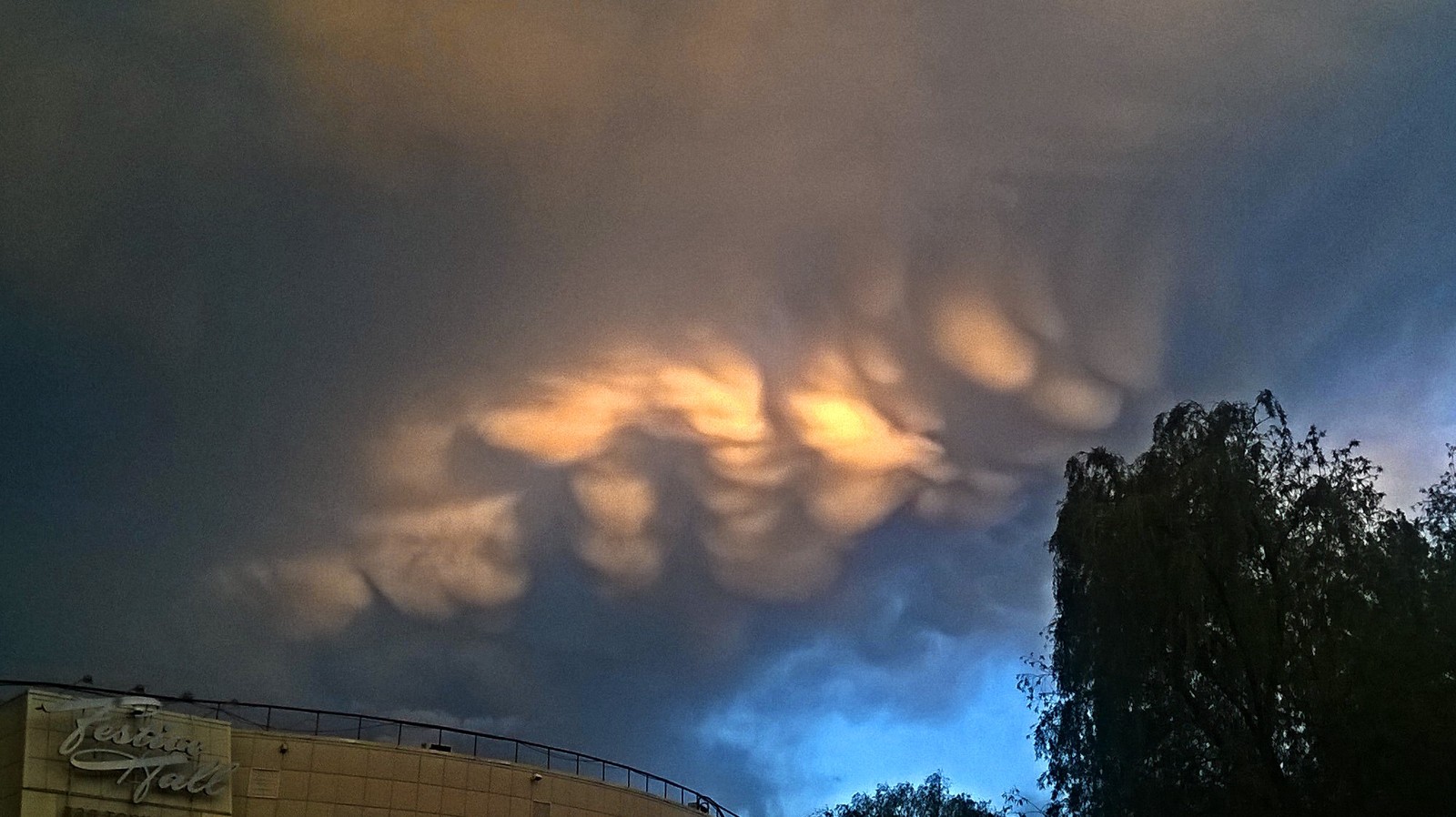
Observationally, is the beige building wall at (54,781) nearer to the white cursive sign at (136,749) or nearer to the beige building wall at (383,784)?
the white cursive sign at (136,749)

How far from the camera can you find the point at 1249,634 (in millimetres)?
36750

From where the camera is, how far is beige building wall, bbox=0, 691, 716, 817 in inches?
1217

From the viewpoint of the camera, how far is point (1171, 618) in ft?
121

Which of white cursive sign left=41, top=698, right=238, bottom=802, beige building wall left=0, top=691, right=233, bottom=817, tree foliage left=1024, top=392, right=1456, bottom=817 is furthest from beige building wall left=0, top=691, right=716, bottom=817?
tree foliage left=1024, top=392, right=1456, bottom=817

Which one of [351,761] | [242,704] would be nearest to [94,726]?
[242,704]

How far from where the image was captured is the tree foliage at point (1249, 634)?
1384 inches

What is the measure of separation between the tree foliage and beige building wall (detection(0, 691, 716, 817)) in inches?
718

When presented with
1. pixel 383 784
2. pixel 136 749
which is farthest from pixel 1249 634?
pixel 136 749

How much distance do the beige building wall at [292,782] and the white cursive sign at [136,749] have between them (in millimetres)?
169

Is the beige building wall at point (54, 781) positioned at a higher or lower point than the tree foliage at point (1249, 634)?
lower

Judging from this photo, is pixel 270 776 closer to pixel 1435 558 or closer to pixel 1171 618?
pixel 1171 618

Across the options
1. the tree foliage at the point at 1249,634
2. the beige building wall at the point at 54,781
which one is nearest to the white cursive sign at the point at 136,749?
the beige building wall at the point at 54,781

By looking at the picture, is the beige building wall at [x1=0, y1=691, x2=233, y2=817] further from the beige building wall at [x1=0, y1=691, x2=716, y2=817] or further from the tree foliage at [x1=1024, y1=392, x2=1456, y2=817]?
the tree foliage at [x1=1024, y1=392, x2=1456, y2=817]

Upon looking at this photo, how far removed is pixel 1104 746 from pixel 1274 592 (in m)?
7.12
